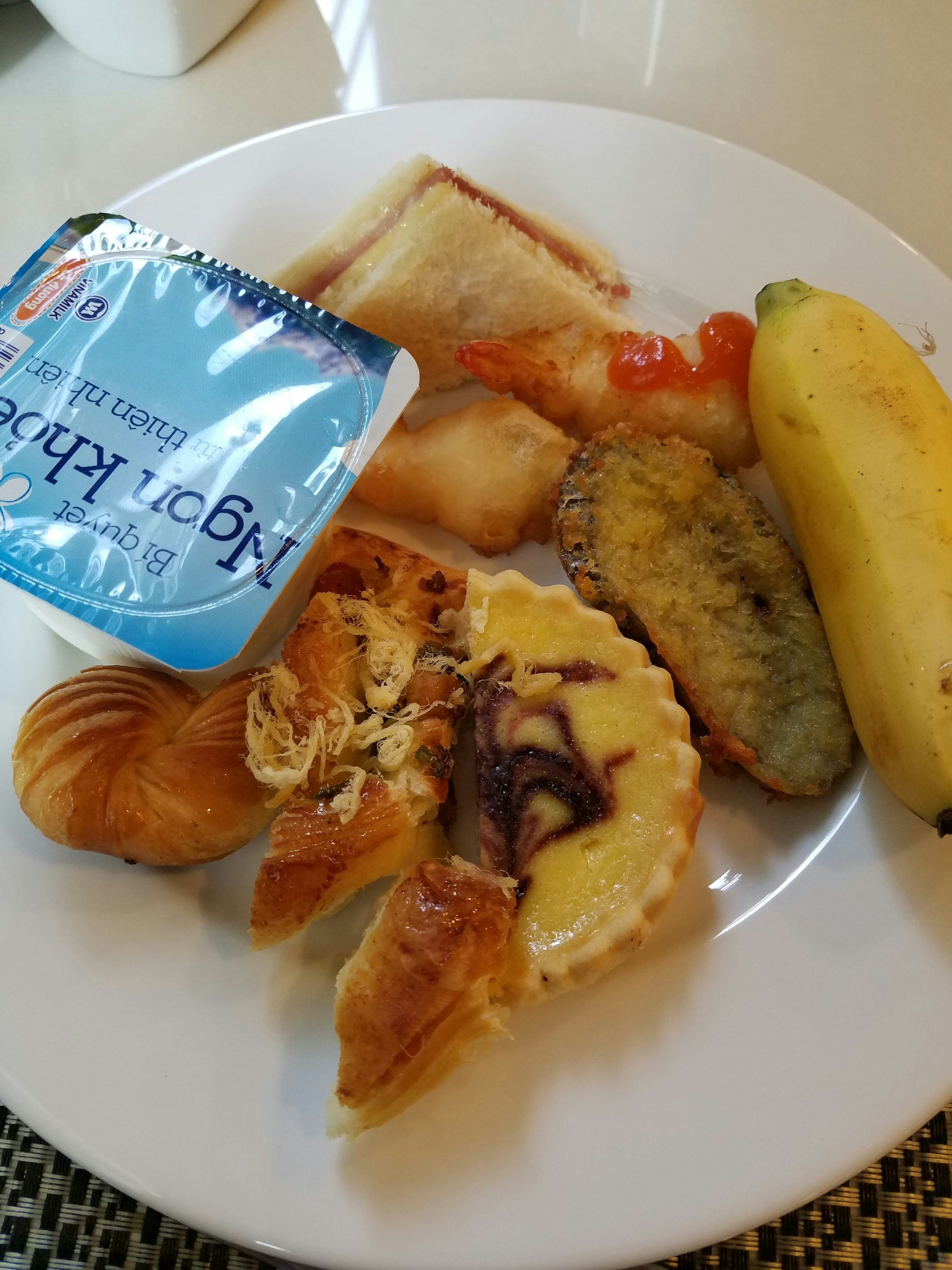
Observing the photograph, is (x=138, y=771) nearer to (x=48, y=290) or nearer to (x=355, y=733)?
(x=355, y=733)

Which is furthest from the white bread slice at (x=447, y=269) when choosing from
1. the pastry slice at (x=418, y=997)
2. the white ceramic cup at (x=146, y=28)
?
the pastry slice at (x=418, y=997)

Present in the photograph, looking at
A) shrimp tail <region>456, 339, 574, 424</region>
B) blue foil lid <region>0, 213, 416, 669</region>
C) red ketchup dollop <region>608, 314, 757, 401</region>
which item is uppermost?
red ketchup dollop <region>608, 314, 757, 401</region>

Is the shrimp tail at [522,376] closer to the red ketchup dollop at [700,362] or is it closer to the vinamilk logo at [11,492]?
the red ketchup dollop at [700,362]

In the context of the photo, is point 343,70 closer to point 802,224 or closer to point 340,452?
point 802,224

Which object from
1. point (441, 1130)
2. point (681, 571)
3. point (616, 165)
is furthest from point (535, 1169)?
point (616, 165)

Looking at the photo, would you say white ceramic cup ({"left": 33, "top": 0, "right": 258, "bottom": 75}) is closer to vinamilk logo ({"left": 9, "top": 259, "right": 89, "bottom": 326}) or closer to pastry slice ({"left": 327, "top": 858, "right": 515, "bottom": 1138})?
vinamilk logo ({"left": 9, "top": 259, "right": 89, "bottom": 326})

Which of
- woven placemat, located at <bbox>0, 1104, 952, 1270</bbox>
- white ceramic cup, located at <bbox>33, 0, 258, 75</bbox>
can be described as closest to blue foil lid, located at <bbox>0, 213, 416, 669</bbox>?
woven placemat, located at <bbox>0, 1104, 952, 1270</bbox>
